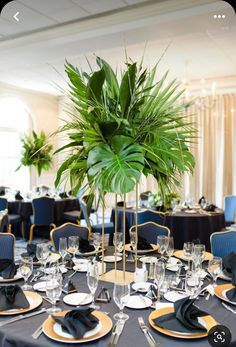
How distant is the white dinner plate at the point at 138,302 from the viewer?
6.07 ft

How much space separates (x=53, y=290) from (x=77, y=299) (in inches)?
9.5

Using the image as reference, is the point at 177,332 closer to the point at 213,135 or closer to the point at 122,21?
the point at 122,21

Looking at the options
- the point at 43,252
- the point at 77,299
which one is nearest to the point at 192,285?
the point at 77,299

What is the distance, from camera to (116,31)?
4477 mm

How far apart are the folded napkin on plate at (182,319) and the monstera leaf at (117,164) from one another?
0.62 meters

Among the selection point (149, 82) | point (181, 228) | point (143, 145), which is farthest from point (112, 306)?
point (181, 228)

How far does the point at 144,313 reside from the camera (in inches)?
70.6

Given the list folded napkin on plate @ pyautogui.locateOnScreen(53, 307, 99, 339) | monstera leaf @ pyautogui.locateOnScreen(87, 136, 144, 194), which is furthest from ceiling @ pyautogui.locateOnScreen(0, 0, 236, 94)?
folded napkin on plate @ pyautogui.locateOnScreen(53, 307, 99, 339)

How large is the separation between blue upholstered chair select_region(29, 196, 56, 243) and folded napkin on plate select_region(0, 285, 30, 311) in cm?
419

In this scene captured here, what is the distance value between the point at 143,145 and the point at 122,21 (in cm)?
283

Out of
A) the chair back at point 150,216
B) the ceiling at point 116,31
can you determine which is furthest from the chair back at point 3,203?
the chair back at point 150,216

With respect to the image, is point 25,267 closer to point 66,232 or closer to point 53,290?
point 53,290

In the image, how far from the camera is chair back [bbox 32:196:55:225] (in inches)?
238

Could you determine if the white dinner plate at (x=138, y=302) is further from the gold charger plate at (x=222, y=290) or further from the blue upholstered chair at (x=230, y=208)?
the blue upholstered chair at (x=230, y=208)
